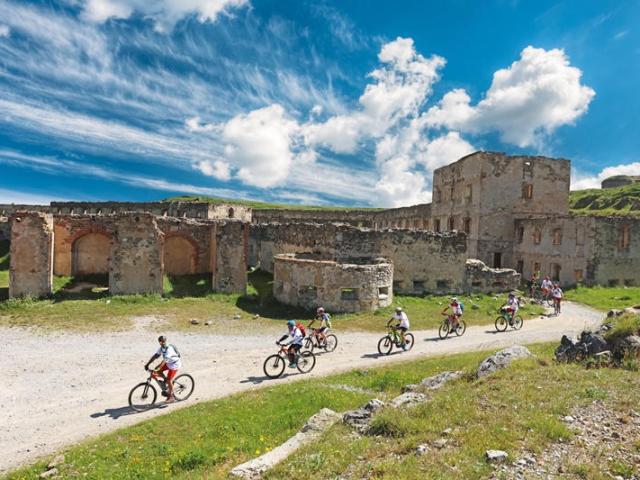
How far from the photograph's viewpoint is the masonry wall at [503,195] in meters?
33.4

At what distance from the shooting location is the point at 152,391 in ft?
35.6

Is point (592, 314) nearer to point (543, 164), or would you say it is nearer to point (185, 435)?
point (543, 164)

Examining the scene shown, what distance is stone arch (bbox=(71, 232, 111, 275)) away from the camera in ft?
79.1

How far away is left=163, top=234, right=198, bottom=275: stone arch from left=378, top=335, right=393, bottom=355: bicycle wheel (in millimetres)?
14846

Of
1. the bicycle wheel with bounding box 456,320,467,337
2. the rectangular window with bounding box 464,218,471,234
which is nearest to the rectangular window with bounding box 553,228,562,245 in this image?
the rectangular window with bounding box 464,218,471,234

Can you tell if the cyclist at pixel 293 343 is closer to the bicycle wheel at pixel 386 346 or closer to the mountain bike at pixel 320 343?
the mountain bike at pixel 320 343

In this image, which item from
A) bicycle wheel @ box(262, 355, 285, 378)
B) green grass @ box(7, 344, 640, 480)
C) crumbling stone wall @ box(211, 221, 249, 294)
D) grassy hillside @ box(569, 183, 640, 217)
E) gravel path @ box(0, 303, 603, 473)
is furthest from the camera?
grassy hillside @ box(569, 183, 640, 217)

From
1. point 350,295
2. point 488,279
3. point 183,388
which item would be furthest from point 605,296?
point 183,388

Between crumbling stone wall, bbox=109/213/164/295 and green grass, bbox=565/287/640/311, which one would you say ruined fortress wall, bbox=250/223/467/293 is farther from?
crumbling stone wall, bbox=109/213/164/295

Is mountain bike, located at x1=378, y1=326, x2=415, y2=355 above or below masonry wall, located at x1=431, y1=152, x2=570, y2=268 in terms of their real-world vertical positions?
below

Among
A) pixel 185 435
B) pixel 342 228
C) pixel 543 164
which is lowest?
pixel 185 435

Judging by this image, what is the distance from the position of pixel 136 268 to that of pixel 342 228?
432 inches

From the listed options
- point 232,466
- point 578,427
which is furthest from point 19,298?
point 578,427

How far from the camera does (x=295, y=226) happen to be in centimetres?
2750
